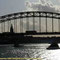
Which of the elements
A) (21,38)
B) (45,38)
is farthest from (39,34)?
(21,38)

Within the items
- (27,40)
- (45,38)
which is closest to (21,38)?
(27,40)

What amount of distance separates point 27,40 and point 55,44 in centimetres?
2194

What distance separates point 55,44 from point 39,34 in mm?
32269

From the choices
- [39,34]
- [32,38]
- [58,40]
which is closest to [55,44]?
[58,40]

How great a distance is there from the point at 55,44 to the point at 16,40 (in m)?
37.3

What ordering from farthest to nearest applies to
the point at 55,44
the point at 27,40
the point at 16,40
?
1. the point at 16,40
2. the point at 27,40
3. the point at 55,44

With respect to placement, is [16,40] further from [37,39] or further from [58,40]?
[58,40]

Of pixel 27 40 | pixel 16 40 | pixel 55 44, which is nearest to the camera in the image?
pixel 55 44

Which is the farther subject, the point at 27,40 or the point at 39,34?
the point at 39,34

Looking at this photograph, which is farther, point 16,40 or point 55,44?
point 16,40

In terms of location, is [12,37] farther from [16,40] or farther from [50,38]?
[50,38]

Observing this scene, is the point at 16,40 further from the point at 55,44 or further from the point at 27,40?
the point at 55,44

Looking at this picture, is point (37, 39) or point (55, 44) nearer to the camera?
point (55, 44)

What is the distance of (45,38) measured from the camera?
618 ft
